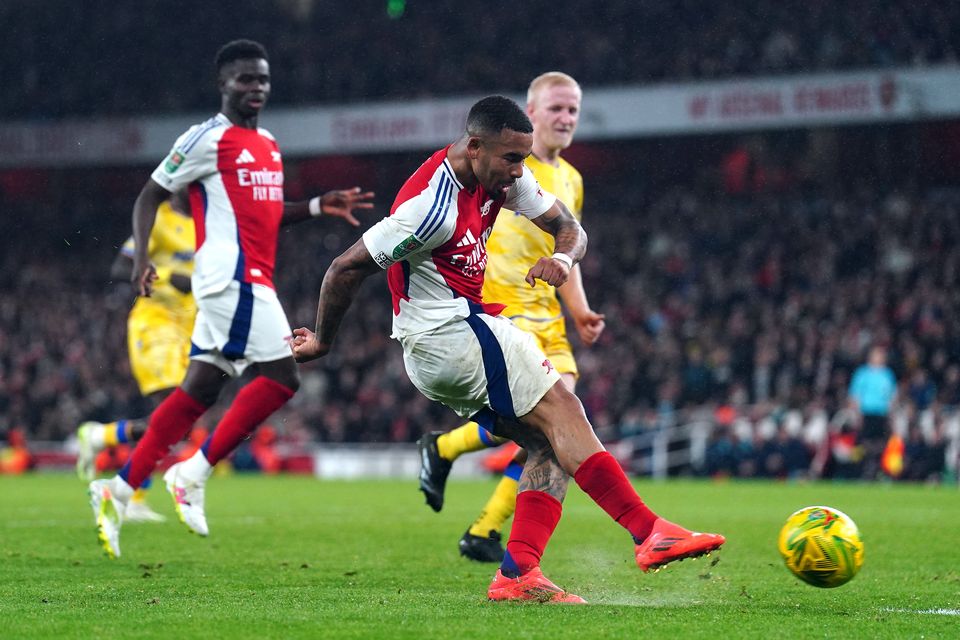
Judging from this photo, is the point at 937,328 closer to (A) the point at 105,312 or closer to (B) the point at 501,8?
(B) the point at 501,8

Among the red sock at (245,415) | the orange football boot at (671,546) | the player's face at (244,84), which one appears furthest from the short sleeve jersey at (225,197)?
the orange football boot at (671,546)

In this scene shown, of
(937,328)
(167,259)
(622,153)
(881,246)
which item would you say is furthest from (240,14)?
(167,259)

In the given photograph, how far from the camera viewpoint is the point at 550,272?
4.65 meters

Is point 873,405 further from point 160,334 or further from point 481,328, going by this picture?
point 481,328

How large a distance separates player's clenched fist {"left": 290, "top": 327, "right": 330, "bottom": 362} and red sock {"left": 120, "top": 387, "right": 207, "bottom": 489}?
1835 millimetres

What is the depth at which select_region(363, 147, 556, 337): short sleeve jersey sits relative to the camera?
4.68 meters

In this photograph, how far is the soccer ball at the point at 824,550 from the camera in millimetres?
4719

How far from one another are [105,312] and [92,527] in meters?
18.8

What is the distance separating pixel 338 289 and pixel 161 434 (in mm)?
2319

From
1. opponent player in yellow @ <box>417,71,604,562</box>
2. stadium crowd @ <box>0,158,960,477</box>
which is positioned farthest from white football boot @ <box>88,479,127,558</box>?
stadium crowd @ <box>0,158,960,477</box>

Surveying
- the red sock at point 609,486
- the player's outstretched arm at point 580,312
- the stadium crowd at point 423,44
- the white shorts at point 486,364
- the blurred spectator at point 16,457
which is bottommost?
the blurred spectator at point 16,457

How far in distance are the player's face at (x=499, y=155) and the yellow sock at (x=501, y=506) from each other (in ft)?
7.52

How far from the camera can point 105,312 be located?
2675 centimetres

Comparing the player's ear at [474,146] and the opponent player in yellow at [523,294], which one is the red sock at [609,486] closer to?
the player's ear at [474,146]
